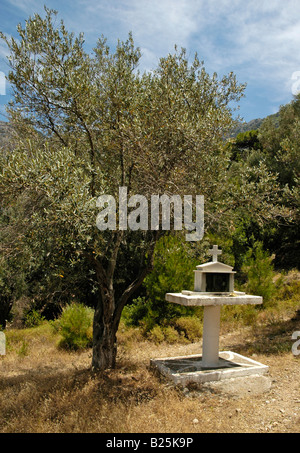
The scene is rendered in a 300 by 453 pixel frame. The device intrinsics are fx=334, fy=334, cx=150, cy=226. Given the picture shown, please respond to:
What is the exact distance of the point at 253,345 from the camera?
11742 millimetres

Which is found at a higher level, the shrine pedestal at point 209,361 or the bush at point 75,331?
the shrine pedestal at point 209,361

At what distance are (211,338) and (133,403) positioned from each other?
3.06 metres

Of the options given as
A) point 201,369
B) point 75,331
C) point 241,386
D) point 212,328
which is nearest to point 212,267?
point 212,328

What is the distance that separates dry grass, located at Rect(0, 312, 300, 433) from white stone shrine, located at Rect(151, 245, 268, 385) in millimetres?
473

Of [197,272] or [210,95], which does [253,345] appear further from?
[210,95]

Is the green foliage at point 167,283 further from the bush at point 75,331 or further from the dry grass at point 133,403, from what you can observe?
the dry grass at point 133,403

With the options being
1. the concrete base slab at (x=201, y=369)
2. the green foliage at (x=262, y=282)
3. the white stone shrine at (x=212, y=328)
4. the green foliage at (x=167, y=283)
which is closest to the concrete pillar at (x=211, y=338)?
the white stone shrine at (x=212, y=328)

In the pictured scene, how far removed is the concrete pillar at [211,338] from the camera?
29.4 feet

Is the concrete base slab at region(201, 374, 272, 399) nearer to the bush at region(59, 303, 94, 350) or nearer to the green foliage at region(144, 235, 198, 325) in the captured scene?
the bush at region(59, 303, 94, 350)

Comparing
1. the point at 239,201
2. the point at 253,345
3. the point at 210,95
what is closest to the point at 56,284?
the point at 239,201

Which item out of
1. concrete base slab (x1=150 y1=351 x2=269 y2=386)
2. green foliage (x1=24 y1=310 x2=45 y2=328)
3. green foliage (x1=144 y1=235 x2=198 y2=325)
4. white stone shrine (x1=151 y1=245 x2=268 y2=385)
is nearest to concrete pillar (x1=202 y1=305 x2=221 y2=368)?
white stone shrine (x1=151 y1=245 x2=268 y2=385)

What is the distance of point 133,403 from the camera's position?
676 cm

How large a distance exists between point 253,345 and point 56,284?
23.8 feet

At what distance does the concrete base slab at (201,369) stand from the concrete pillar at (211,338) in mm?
190
